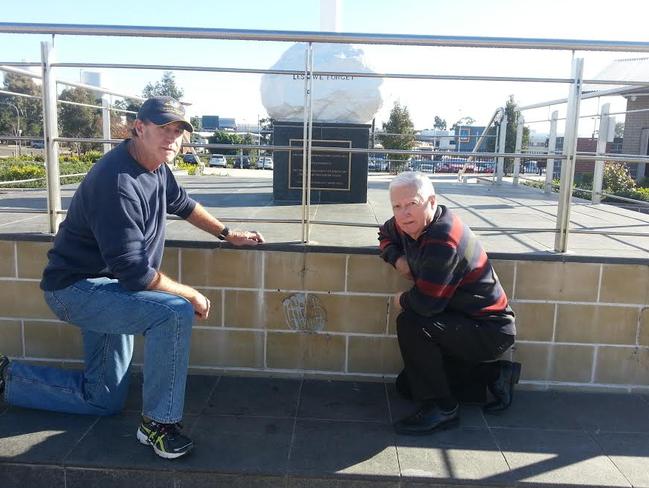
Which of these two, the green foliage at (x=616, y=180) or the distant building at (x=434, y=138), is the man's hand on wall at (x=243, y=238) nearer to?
the distant building at (x=434, y=138)

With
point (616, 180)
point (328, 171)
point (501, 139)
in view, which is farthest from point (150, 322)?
point (616, 180)

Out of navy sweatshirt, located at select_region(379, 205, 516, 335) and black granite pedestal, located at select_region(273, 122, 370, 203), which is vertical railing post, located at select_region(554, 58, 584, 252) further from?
black granite pedestal, located at select_region(273, 122, 370, 203)

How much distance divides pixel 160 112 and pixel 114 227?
0.55 meters

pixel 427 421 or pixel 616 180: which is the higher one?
pixel 616 180

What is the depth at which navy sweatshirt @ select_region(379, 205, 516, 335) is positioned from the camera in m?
2.66

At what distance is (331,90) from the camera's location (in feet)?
19.7

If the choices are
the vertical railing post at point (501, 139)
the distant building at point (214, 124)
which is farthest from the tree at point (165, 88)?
the vertical railing post at point (501, 139)

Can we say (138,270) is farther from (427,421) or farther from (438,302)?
(427,421)

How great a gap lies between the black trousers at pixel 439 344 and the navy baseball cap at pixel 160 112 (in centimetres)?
146

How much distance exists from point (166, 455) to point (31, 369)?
0.98 meters

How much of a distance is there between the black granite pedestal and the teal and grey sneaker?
320 cm

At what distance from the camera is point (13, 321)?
3.42m

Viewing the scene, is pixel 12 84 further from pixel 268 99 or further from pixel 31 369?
pixel 31 369

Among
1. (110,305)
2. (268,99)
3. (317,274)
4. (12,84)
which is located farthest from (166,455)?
(12,84)
